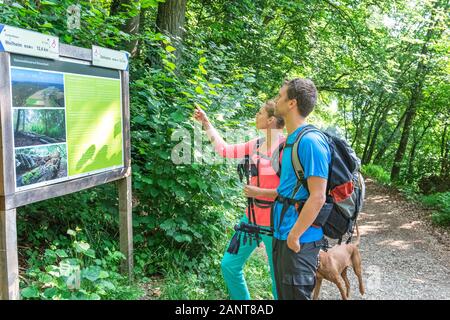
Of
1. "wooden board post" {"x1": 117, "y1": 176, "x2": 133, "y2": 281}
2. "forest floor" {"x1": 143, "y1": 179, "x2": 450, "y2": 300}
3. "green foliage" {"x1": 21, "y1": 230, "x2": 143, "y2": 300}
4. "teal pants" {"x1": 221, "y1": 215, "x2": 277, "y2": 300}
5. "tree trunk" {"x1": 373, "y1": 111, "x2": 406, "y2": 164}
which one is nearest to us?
"green foliage" {"x1": 21, "y1": 230, "x2": 143, "y2": 300}

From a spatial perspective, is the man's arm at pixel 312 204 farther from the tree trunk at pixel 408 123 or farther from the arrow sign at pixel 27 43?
the tree trunk at pixel 408 123

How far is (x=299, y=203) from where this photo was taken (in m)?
2.82

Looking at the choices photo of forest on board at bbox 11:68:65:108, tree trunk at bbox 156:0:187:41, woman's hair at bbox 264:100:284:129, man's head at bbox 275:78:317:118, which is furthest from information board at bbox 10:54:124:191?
tree trunk at bbox 156:0:187:41

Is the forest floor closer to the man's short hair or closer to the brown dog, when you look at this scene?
the brown dog

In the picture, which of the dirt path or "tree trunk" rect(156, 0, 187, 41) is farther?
"tree trunk" rect(156, 0, 187, 41)

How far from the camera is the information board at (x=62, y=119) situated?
2807mm

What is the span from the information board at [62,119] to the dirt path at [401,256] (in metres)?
3.68

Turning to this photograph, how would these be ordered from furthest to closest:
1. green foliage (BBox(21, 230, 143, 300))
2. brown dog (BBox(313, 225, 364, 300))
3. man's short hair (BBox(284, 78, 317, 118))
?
1. brown dog (BBox(313, 225, 364, 300))
2. green foliage (BBox(21, 230, 143, 300))
3. man's short hair (BBox(284, 78, 317, 118))

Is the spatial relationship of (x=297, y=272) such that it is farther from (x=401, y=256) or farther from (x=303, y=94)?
(x=401, y=256)

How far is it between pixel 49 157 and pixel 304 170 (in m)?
1.83

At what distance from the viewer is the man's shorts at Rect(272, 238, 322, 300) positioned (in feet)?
9.01

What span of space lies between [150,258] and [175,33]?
3969 millimetres

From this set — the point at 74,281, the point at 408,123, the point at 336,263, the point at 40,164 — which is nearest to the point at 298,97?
the point at 40,164
